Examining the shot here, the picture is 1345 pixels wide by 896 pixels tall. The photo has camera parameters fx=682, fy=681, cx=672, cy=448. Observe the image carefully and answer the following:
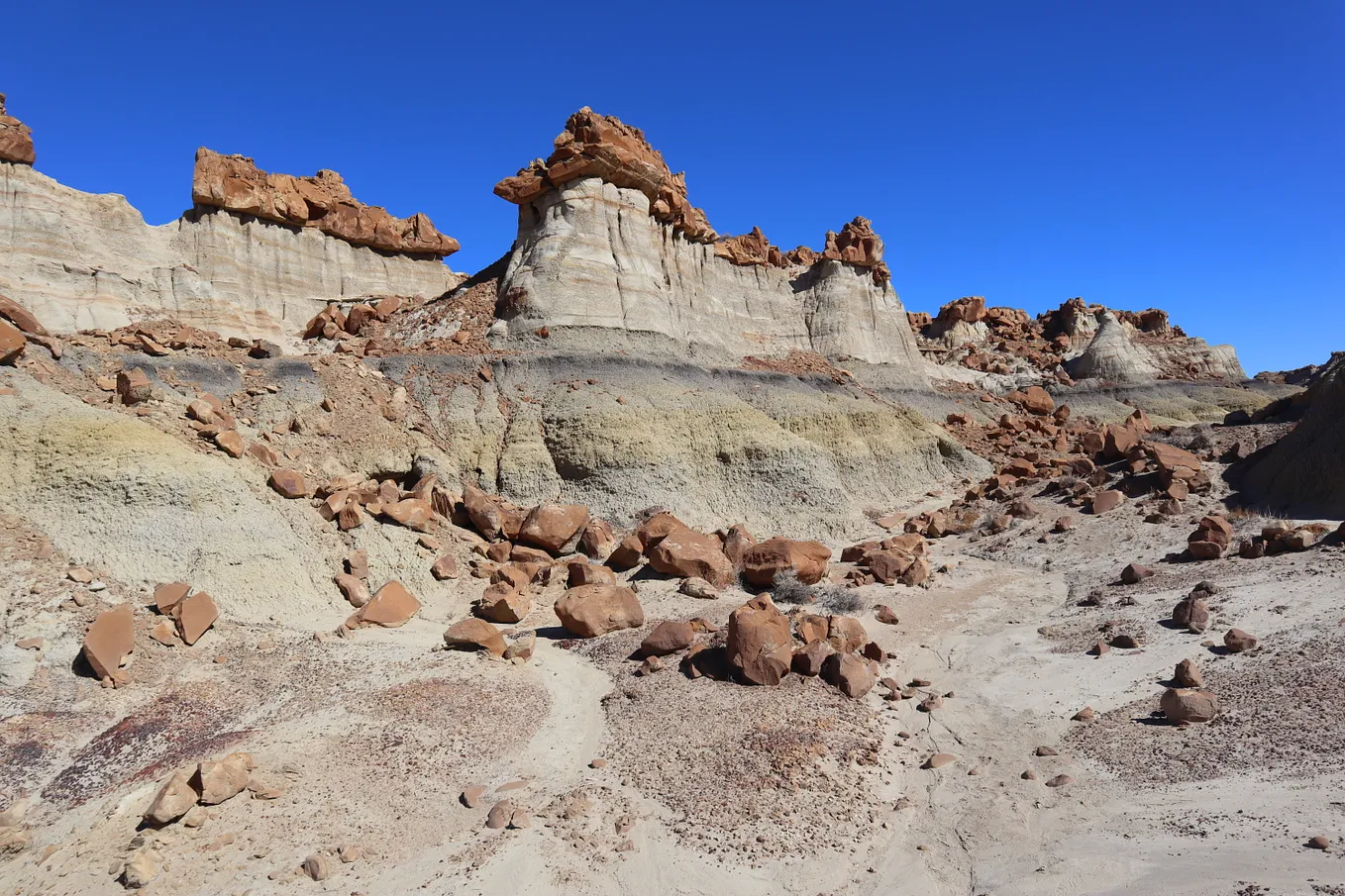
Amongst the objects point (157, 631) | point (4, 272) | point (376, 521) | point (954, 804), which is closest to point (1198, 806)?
point (954, 804)

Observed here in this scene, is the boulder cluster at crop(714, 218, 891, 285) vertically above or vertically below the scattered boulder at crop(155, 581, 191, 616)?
above

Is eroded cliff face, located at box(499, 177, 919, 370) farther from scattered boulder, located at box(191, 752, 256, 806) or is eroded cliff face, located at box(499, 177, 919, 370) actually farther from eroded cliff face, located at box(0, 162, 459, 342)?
scattered boulder, located at box(191, 752, 256, 806)

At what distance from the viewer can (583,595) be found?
1238cm

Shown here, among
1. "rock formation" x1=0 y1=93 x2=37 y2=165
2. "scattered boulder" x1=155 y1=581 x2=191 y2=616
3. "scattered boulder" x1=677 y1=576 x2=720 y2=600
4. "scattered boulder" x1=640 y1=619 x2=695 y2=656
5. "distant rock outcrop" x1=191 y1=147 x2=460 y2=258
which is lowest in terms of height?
"scattered boulder" x1=640 y1=619 x2=695 y2=656

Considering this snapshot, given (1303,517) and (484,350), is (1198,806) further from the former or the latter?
(484,350)

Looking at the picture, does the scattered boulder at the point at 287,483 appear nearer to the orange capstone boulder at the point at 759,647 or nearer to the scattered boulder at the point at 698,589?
the scattered boulder at the point at 698,589

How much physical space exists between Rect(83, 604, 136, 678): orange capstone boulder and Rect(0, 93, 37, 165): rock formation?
1778 cm

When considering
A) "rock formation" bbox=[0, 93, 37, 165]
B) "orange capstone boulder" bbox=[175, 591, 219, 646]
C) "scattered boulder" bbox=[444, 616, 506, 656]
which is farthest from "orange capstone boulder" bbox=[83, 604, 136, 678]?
"rock formation" bbox=[0, 93, 37, 165]

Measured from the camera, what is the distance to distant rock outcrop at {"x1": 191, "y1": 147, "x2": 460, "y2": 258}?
24250 millimetres

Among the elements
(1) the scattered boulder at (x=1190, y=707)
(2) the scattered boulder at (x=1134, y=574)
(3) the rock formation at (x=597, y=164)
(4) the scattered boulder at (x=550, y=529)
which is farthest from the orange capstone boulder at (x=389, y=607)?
(3) the rock formation at (x=597, y=164)

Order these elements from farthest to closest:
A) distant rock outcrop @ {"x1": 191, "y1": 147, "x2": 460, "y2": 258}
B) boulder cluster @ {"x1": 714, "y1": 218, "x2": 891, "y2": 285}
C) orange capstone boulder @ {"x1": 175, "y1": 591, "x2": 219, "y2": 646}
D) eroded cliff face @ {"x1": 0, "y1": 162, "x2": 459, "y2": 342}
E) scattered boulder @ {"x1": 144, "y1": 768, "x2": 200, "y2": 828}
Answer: boulder cluster @ {"x1": 714, "y1": 218, "x2": 891, "y2": 285} → distant rock outcrop @ {"x1": 191, "y1": 147, "x2": 460, "y2": 258} → eroded cliff face @ {"x1": 0, "y1": 162, "x2": 459, "y2": 342} → orange capstone boulder @ {"x1": 175, "y1": 591, "x2": 219, "y2": 646} → scattered boulder @ {"x1": 144, "y1": 768, "x2": 200, "y2": 828}

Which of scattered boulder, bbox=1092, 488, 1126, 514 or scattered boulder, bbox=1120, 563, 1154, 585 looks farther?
scattered boulder, bbox=1092, 488, 1126, 514

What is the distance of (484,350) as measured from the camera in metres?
21.4

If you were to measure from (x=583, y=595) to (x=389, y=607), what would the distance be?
11.4ft
